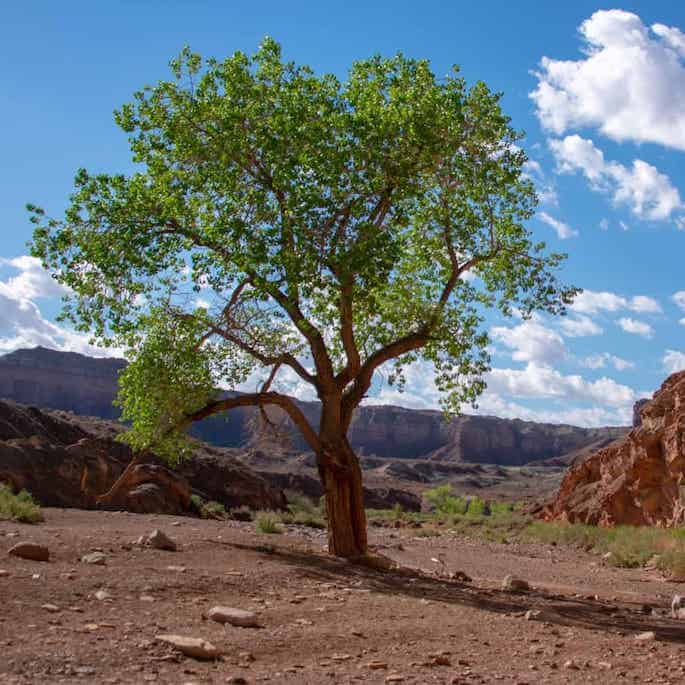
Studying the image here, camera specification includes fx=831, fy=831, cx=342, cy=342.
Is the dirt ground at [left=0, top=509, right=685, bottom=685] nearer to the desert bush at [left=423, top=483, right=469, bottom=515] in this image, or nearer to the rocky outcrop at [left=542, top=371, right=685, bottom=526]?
the rocky outcrop at [left=542, top=371, right=685, bottom=526]

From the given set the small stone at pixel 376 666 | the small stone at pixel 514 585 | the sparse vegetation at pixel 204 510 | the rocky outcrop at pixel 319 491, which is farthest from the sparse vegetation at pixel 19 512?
the rocky outcrop at pixel 319 491

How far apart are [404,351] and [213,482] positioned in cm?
2668

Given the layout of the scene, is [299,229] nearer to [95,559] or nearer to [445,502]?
[95,559]

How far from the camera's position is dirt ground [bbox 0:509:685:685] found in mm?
5402

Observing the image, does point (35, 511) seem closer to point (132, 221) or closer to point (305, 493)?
point (132, 221)

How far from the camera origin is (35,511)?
13.3m

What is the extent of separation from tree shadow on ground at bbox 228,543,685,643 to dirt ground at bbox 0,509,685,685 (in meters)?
0.04

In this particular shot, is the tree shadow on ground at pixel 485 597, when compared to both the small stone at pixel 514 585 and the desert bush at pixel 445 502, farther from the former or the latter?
the desert bush at pixel 445 502

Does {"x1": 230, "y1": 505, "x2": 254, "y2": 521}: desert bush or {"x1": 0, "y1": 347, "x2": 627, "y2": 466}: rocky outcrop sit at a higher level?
{"x1": 0, "y1": 347, "x2": 627, "y2": 466}: rocky outcrop

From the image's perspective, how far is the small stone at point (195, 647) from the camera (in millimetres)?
5527

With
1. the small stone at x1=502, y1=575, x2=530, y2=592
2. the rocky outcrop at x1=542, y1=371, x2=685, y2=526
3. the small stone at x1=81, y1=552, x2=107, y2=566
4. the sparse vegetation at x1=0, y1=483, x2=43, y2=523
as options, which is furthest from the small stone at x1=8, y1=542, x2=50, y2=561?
the rocky outcrop at x1=542, y1=371, x2=685, y2=526

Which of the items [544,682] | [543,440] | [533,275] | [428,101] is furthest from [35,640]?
[543,440]

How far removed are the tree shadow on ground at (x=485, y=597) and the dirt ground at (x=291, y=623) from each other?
4cm

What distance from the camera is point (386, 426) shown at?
131m
